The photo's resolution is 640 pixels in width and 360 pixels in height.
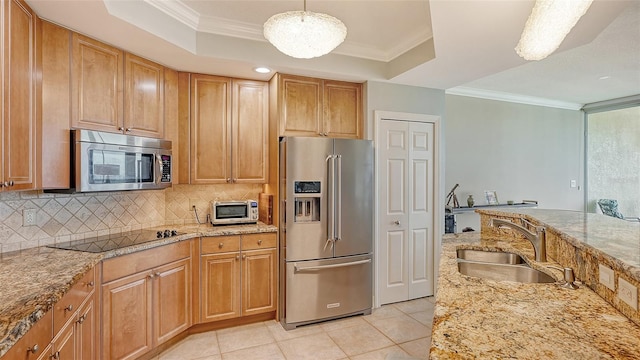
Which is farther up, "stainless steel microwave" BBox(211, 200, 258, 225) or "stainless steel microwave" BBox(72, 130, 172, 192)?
"stainless steel microwave" BBox(72, 130, 172, 192)

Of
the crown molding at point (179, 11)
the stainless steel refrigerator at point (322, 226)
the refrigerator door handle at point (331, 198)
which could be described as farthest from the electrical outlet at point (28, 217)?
the refrigerator door handle at point (331, 198)

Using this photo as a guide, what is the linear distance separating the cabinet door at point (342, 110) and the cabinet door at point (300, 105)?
9 centimetres

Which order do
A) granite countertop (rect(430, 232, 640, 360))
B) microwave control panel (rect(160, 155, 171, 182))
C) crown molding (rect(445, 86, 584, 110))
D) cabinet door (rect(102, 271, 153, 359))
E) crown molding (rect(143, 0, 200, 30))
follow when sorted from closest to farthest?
granite countertop (rect(430, 232, 640, 360))
cabinet door (rect(102, 271, 153, 359))
crown molding (rect(143, 0, 200, 30))
microwave control panel (rect(160, 155, 171, 182))
crown molding (rect(445, 86, 584, 110))

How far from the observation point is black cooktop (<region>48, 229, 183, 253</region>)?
7.23 ft

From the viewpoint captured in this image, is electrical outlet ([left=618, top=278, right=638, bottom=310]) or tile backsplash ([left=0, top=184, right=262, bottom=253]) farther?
tile backsplash ([left=0, top=184, right=262, bottom=253])

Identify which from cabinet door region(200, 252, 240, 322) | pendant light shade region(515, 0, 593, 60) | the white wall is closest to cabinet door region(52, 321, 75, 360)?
cabinet door region(200, 252, 240, 322)

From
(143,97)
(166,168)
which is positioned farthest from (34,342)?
(143,97)

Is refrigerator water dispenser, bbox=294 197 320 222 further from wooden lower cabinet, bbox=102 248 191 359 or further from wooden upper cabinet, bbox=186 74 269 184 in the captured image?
wooden lower cabinet, bbox=102 248 191 359

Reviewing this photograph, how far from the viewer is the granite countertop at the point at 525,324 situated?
900mm

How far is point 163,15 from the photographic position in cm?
233

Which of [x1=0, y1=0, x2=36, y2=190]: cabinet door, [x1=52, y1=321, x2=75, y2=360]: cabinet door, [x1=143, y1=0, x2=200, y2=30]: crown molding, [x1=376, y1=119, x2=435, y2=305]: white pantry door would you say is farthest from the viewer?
[x1=376, y1=119, x2=435, y2=305]: white pantry door

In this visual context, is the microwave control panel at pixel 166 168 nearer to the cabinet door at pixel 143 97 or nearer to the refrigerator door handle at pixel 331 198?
the cabinet door at pixel 143 97

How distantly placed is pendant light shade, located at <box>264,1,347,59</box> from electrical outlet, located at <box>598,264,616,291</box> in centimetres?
167

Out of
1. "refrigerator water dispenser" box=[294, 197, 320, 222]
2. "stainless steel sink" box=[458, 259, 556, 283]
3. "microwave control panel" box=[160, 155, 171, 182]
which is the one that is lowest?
"stainless steel sink" box=[458, 259, 556, 283]
